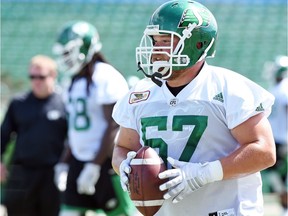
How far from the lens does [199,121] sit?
2.90 meters

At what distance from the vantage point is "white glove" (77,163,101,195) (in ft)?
16.6

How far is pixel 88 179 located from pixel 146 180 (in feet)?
7.57

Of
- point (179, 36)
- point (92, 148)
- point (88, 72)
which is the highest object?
point (179, 36)

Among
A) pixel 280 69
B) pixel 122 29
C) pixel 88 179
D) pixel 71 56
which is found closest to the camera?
pixel 88 179

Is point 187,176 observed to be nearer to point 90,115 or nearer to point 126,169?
point 126,169

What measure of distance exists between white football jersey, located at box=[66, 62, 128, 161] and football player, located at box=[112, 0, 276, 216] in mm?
2116

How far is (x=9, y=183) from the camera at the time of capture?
6.29m

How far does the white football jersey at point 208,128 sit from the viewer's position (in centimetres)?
286

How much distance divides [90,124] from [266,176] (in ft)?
15.3

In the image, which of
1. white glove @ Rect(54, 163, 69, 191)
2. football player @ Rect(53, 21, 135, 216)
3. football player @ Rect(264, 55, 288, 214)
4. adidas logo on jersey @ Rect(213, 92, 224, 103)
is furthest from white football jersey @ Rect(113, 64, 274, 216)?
football player @ Rect(264, 55, 288, 214)

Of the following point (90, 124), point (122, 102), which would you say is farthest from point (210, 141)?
point (90, 124)

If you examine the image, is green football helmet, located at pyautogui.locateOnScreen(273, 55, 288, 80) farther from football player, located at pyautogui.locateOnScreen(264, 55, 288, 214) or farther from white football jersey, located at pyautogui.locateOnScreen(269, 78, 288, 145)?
white football jersey, located at pyautogui.locateOnScreen(269, 78, 288, 145)

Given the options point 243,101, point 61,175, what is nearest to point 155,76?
point 243,101

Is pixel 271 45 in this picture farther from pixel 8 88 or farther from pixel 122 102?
pixel 122 102
